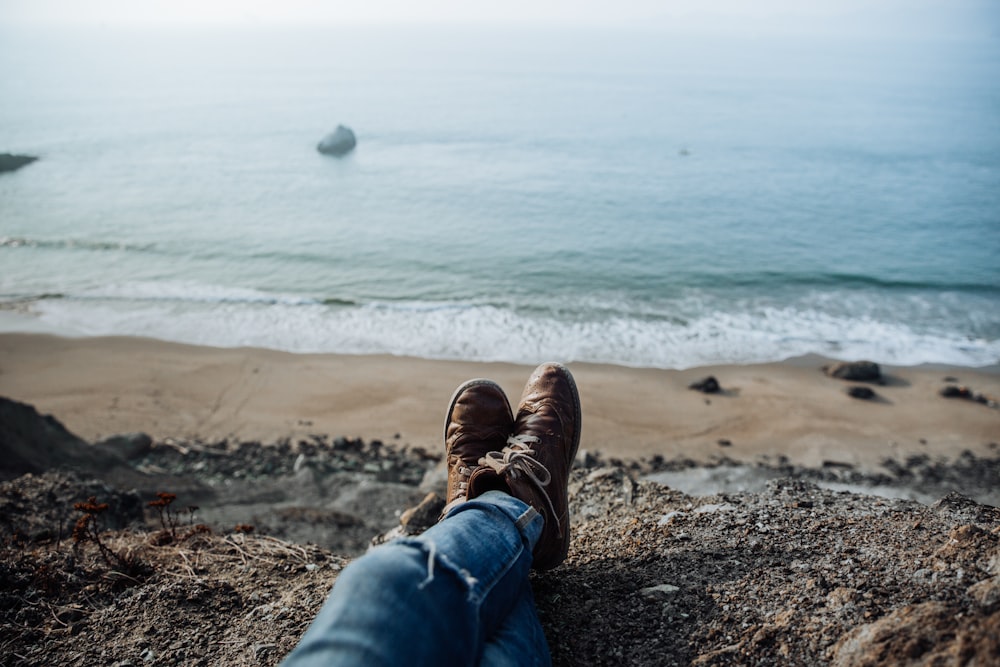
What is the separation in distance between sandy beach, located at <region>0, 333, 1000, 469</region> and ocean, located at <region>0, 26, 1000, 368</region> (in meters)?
0.80

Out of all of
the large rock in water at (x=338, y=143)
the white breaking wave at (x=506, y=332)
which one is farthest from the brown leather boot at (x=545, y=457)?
the large rock in water at (x=338, y=143)

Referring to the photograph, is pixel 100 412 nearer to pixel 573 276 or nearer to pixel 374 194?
pixel 573 276

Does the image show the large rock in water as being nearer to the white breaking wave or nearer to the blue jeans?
the white breaking wave

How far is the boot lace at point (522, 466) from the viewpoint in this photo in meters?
2.35

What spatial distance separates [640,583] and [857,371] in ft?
27.8

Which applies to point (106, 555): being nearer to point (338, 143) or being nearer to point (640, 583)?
point (640, 583)

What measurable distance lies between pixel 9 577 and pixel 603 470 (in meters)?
2.83

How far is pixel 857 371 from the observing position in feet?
30.5

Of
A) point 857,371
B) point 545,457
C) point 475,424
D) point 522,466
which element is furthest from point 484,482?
point 857,371

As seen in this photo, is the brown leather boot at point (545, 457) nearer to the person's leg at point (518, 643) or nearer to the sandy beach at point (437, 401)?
the person's leg at point (518, 643)

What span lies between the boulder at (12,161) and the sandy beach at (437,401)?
18186 mm

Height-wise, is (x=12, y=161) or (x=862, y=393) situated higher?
(x=12, y=161)

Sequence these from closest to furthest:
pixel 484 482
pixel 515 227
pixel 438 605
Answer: pixel 438 605
pixel 484 482
pixel 515 227

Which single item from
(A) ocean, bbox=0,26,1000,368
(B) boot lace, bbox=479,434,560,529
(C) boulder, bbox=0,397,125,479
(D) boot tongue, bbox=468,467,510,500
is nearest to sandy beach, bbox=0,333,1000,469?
(A) ocean, bbox=0,26,1000,368
